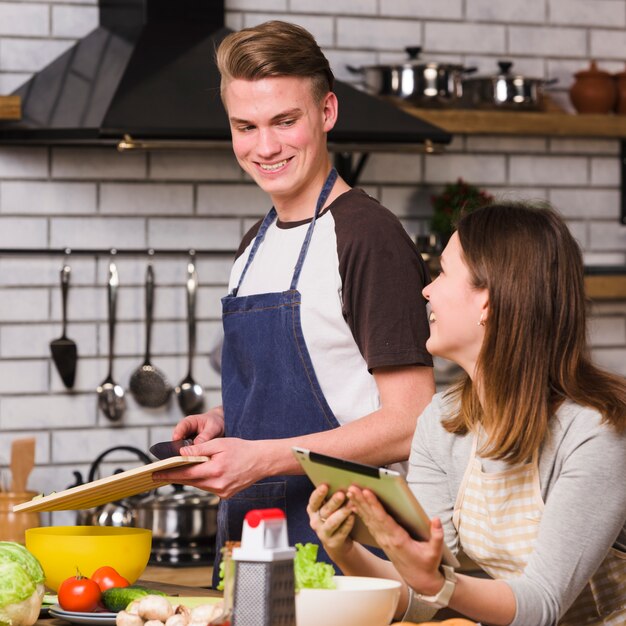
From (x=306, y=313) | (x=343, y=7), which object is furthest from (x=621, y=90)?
(x=306, y=313)

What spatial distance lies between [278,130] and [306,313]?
35cm

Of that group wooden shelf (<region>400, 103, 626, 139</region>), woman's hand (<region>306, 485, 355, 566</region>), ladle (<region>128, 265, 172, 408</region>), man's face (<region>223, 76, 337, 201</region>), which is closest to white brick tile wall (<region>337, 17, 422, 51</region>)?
wooden shelf (<region>400, 103, 626, 139</region>)

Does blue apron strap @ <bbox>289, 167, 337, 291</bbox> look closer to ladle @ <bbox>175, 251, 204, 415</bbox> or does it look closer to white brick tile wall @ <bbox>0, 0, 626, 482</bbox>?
white brick tile wall @ <bbox>0, 0, 626, 482</bbox>

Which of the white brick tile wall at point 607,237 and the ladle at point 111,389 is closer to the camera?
the ladle at point 111,389

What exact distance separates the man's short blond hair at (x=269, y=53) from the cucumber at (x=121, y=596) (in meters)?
0.94

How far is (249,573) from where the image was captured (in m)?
1.35

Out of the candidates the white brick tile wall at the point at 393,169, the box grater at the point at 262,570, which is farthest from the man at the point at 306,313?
the white brick tile wall at the point at 393,169

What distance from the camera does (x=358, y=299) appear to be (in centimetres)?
212

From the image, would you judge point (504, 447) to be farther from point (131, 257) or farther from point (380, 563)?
point (131, 257)

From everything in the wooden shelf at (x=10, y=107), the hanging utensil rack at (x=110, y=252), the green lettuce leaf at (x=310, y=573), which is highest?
the wooden shelf at (x=10, y=107)

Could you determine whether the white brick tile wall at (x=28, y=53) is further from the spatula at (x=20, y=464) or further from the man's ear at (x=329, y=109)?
the man's ear at (x=329, y=109)

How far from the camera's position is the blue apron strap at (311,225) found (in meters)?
2.22

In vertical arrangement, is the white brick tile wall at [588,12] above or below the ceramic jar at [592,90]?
above

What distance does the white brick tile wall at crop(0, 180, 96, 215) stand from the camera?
392 cm
